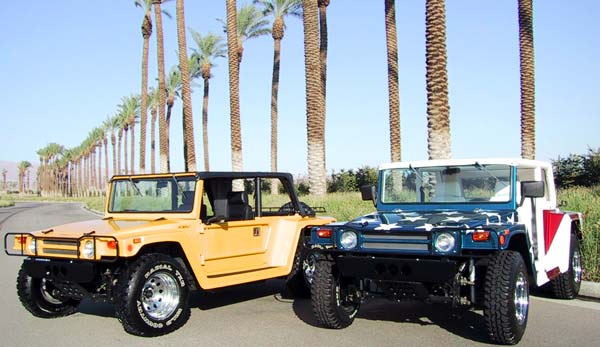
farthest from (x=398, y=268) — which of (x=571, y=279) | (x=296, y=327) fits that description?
(x=571, y=279)

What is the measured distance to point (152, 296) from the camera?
22.2ft

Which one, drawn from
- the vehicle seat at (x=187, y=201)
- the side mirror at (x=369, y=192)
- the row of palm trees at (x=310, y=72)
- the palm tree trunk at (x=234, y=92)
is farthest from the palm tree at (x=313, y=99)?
the vehicle seat at (x=187, y=201)

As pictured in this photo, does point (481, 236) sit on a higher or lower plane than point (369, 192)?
lower

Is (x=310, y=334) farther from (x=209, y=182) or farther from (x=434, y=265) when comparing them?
(x=209, y=182)

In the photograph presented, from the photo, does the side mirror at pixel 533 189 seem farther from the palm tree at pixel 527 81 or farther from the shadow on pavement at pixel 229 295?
the palm tree at pixel 527 81

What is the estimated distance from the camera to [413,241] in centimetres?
611

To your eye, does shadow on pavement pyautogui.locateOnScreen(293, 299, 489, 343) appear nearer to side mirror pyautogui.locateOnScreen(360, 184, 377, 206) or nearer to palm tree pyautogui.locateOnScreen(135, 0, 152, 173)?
side mirror pyautogui.locateOnScreen(360, 184, 377, 206)

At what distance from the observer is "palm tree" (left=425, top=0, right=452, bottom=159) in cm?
1573

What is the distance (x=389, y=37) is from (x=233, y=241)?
53.0 ft

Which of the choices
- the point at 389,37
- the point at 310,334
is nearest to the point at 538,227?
the point at 310,334

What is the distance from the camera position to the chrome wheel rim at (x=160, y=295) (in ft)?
21.9

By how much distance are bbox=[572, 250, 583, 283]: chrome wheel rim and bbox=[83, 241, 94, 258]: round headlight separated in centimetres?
614

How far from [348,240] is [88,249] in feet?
9.05

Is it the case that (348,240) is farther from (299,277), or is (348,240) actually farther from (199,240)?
(299,277)
